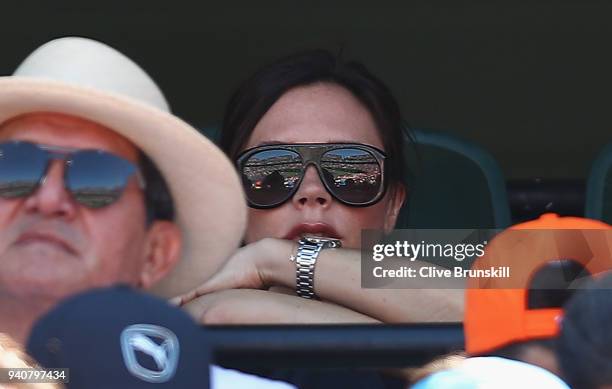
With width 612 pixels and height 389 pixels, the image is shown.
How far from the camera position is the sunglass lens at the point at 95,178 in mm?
1743

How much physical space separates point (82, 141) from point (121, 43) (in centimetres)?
198

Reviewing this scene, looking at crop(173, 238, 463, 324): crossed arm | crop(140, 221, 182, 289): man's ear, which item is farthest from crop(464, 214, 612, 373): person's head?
crop(140, 221, 182, 289): man's ear

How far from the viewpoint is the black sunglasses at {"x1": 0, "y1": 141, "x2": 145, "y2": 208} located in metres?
1.74

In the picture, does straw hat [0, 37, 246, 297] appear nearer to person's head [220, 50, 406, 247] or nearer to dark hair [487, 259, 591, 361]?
person's head [220, 50, 406, 247]

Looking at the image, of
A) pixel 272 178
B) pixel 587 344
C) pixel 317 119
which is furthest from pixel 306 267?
pixel 587 344

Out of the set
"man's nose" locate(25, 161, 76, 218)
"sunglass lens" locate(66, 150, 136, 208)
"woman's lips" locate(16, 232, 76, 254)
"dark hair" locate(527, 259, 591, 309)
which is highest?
"sunglass lens" locate(66, 150, 136, 208)

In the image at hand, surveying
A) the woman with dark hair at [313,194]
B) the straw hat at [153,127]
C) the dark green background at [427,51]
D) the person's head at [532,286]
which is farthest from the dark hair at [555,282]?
the dark green background at [427,51]

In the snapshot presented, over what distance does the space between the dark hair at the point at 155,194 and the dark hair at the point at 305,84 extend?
47cm

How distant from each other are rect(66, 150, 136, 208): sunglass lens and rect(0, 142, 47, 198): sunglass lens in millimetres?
41

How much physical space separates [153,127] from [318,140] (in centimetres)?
53

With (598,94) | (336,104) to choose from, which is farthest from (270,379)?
(598,94)

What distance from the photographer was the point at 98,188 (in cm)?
175

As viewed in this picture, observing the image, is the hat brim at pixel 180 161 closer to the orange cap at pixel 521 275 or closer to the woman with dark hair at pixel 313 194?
the woman with dark hair at pixel 313 194

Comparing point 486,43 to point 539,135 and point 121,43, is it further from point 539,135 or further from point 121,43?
point 121,43
